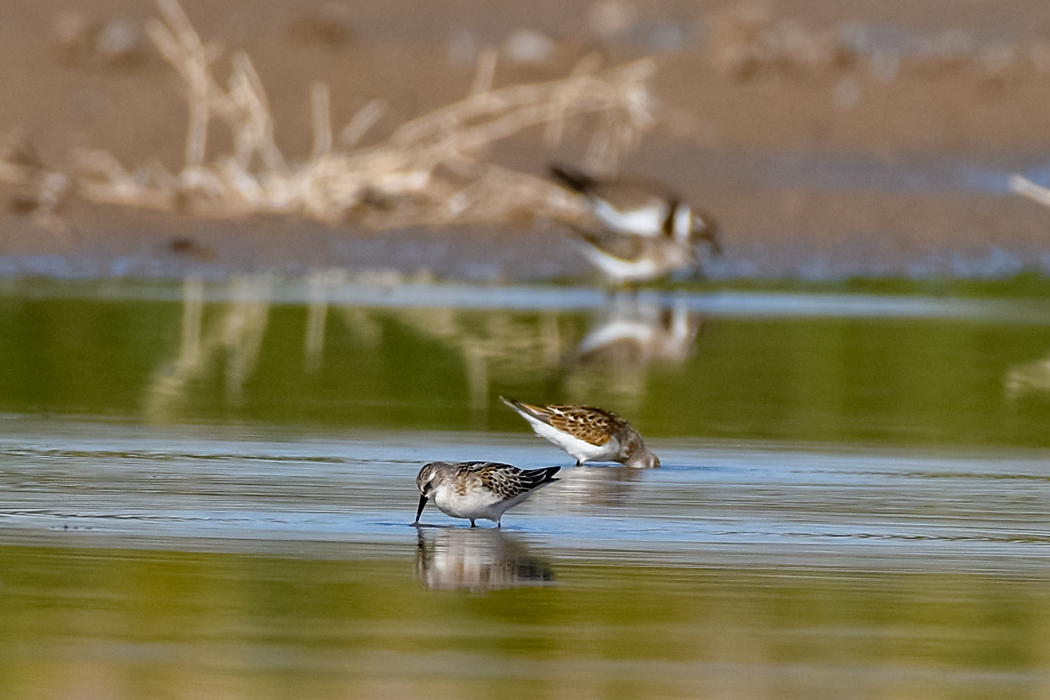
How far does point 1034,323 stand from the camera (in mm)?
18250

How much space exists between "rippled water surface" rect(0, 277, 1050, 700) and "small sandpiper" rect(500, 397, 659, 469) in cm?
14

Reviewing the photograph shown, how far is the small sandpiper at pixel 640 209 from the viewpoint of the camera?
21.1m

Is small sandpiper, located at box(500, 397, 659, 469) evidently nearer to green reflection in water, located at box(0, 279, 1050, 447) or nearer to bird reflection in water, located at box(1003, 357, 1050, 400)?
green reflection in water, located at box(0, 279, 1050, 447)

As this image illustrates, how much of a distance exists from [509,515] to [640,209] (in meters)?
13.9

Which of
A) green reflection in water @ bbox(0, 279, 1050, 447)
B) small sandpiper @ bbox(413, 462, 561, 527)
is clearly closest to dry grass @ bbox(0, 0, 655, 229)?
green reflection in water @ bbox(0, 279, 1050, 447)

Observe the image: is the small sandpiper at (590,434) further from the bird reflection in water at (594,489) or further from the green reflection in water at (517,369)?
the green reflection in water at (517,369)

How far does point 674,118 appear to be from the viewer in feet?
89.0

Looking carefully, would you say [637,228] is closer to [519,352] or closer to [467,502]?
[519,352]

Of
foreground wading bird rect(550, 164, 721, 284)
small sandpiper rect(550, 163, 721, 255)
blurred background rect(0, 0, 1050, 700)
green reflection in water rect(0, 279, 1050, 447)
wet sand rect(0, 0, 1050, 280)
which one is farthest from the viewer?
wet sand rect(0, 0, 1050, 280)

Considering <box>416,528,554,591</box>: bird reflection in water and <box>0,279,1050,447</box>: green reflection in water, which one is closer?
<box>416,528,554,591</box>: bird reflection in water

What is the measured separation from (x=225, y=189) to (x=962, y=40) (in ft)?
43.2

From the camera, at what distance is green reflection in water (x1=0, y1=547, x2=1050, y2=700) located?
224 inches

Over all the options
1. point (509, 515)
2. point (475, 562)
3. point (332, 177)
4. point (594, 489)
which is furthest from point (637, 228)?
point (475, 562)

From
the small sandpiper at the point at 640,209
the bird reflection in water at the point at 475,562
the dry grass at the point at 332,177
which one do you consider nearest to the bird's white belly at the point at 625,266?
the small sandpiper at the point at 640,209
